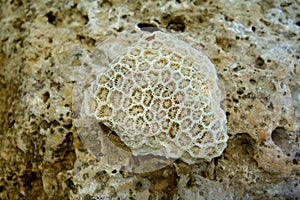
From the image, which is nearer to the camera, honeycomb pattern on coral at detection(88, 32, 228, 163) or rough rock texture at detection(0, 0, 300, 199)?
honeycomb pattern on coral at detection(88, 32, 228, 163)

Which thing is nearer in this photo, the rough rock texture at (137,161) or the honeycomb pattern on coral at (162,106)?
the honeycomb pattern on coral at (162,106)

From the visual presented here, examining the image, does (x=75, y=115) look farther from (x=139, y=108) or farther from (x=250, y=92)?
(x=250, y=92)

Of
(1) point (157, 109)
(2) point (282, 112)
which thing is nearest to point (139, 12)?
(1) point (157, 109)

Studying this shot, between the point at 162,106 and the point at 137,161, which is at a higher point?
the point at 162,106
